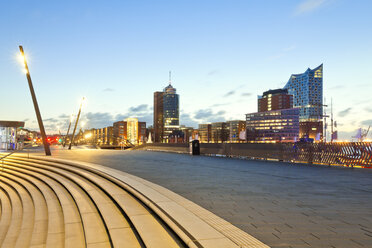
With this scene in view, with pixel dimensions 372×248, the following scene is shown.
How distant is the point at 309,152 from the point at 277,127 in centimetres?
17344

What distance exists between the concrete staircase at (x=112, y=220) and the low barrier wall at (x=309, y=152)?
41.5 feet

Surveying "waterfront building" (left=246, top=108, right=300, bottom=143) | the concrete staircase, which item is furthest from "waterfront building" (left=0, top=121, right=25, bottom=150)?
"waterfront building" (left=246, top=108, right=300, bottom=143)

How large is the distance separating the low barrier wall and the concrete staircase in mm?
12636

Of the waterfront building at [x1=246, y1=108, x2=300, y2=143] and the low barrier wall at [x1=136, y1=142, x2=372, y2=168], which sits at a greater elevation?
the waterfront building at [x1=246, y1=108, x2=300, y2=143]

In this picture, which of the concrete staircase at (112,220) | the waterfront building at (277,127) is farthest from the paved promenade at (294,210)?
the waterfront building at (277,127)

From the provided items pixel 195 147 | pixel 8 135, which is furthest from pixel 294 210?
pixel 8 135

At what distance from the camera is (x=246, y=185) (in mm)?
8461

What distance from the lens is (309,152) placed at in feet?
56.6

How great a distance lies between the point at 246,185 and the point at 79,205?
4.87m

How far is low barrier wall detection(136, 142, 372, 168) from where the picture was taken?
1468cm

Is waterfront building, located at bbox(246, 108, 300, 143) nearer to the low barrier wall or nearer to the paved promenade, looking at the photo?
the low barrier wall

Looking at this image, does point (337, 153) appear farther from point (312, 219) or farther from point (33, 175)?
point (33, 175)

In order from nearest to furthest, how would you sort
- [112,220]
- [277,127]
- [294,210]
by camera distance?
[112,220]
[294,210]
[277,127]

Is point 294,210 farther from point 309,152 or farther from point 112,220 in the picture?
point 309,152
